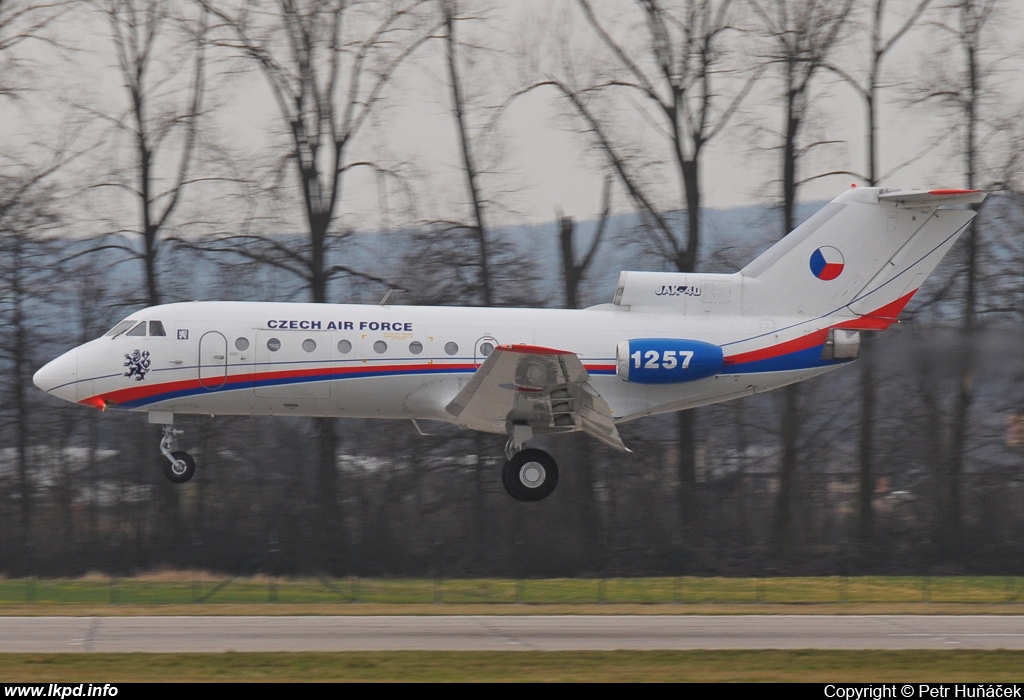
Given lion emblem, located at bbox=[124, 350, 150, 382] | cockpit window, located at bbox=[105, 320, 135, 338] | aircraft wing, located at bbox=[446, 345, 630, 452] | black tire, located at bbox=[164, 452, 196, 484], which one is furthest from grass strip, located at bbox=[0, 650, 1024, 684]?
cockpit window, located at bbox=[105, 320, 135, 338]

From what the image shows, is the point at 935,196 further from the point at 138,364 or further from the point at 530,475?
the point at 138,364

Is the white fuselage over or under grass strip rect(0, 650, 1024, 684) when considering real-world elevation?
over

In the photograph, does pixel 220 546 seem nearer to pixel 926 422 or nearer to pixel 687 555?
pixel 687 555

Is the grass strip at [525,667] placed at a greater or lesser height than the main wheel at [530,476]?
lesser

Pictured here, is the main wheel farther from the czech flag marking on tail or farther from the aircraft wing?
the czech flag marking on tail

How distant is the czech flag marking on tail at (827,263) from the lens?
69.9ft

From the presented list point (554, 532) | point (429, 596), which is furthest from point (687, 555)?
point (429, 596)

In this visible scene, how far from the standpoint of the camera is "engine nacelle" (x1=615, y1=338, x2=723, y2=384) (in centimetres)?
1997

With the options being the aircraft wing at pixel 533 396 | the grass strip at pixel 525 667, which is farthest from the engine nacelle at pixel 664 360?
the grass strip at pixel 525 667

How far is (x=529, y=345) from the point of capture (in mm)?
19141

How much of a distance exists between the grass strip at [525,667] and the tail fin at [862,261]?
283 inches

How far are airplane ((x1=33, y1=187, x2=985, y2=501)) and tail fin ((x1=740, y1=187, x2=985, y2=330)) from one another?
3cm

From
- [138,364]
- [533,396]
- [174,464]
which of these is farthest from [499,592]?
[138,364]

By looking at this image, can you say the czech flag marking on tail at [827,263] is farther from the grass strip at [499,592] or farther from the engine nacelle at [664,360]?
the grass strip at [499,592]
